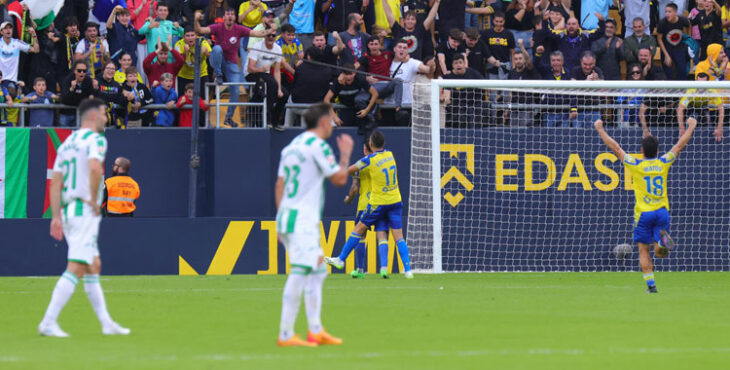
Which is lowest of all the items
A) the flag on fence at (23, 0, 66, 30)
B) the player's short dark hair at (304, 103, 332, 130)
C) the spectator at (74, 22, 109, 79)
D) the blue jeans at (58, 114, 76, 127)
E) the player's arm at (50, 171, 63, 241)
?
the player's arm at (50, 171, 63, 241)

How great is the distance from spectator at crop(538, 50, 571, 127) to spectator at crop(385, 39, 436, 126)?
234cm

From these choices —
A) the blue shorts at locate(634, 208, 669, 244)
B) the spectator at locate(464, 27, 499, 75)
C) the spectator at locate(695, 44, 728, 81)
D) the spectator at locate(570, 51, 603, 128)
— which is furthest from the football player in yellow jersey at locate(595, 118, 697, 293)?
the spectator at locate(464, 27, 499, 75)

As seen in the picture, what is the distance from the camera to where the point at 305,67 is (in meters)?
21.2

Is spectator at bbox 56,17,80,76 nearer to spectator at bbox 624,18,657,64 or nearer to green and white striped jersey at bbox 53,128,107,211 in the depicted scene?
spectator at bbox 624,18,657,64

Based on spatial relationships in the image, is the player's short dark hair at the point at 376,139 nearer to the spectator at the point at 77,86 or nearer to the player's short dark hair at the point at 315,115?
the spectator at the point at 77,86

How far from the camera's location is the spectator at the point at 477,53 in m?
21.9

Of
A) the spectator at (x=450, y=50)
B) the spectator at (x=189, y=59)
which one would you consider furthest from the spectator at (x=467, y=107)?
the spectator at (x=189, y=59)

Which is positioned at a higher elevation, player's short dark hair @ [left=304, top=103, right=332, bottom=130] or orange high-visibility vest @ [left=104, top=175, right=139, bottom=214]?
player's short dark hair @ [left=304, top=103, right=332, bottom=130]

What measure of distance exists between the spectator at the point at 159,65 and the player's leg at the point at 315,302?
1260cm

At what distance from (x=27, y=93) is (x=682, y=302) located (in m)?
13.3

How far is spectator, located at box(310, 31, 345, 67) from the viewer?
68.7 ft

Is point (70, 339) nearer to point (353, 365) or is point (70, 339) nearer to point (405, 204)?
point (353, 365)

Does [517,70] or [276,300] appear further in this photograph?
[517,70]

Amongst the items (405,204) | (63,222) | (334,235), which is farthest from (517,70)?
(63,222)
